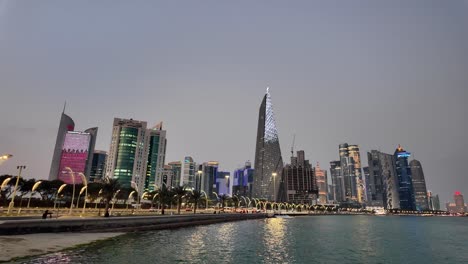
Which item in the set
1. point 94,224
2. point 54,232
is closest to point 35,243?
point 54,232

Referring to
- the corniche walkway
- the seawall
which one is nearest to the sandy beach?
the corniche walkway

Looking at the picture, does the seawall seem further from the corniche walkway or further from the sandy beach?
the sandy beach

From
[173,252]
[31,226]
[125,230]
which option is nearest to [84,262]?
[173,252]

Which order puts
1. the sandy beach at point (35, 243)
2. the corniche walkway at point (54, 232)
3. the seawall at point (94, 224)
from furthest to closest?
1. the seawall at point (94, 224)
2. the corniche walkway at point (54, 232)
3. the sandy beach at point (35, 243)

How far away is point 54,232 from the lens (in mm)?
39125

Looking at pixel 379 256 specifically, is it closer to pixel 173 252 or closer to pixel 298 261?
pixel 298 261

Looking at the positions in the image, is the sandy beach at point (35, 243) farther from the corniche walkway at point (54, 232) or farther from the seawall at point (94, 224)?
the seawall at point (94, 224)

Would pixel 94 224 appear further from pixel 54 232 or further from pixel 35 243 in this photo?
pixel 35 243

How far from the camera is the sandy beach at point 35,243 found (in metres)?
26.2

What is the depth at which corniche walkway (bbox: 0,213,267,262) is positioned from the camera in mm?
28172

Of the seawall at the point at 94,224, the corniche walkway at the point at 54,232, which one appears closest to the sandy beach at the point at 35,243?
the corniche walkway at the point at 54,232

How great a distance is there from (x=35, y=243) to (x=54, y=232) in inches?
358

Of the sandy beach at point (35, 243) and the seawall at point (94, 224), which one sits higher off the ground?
the seawall at point (94, 224)

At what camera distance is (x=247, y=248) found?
40.6 metres
